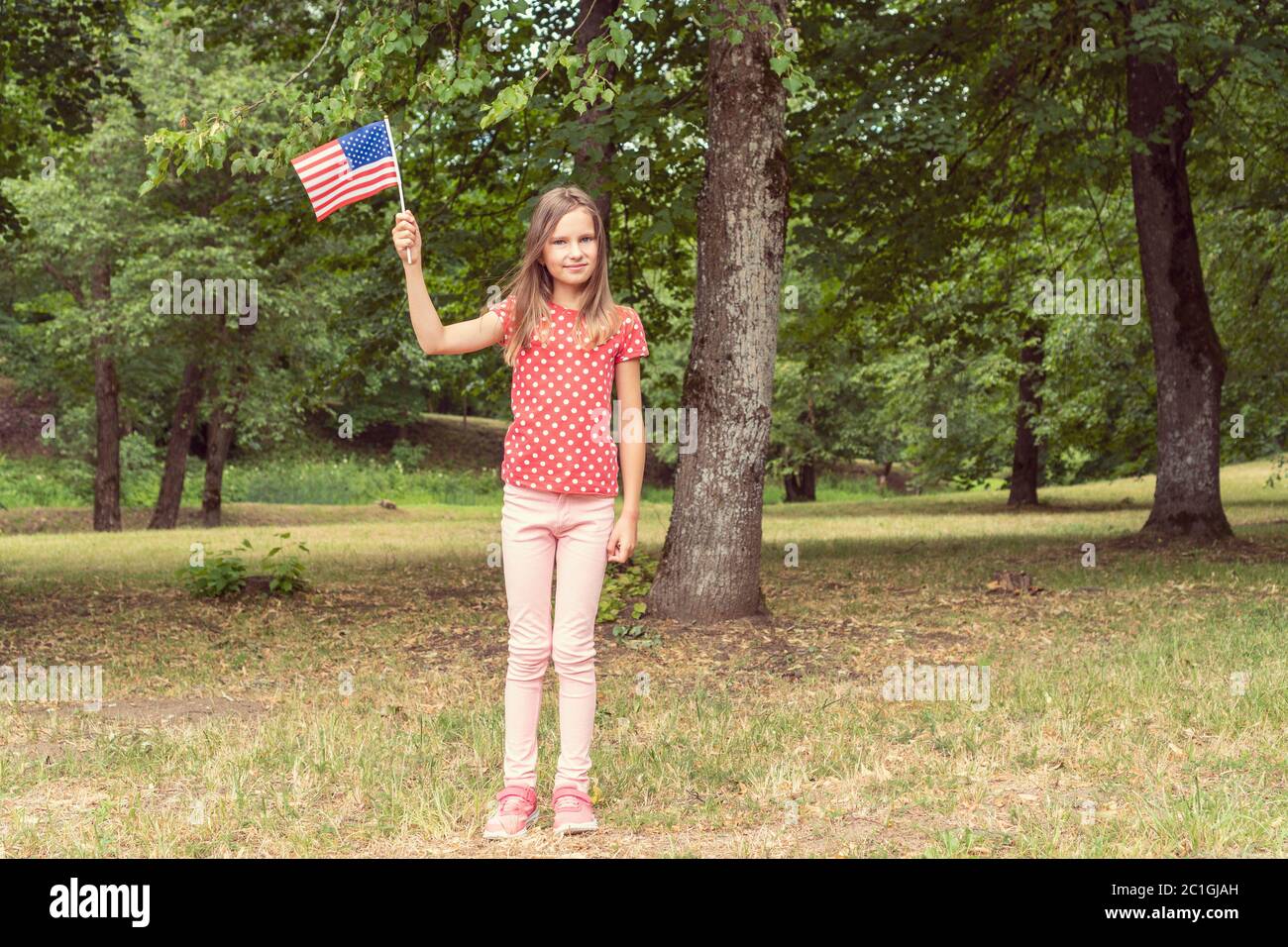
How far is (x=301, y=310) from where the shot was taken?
80.3ft

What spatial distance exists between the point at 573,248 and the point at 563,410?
61cm

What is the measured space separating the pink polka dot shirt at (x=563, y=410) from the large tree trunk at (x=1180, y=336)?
12.2 m

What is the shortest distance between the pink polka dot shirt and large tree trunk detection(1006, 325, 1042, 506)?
69.0 ft

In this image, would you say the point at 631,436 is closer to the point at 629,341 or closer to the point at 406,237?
the point at 629,341

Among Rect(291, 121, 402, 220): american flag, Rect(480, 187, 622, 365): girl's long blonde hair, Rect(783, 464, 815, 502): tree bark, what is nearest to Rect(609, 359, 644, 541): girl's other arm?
Rect(480, 187, 622, 365): girl's long blonde hair


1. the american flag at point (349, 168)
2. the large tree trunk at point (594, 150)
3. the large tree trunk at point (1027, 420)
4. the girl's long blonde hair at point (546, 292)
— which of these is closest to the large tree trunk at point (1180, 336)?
the large tree trunk at point (594, 150)

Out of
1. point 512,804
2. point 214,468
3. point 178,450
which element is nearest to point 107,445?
point 178,450

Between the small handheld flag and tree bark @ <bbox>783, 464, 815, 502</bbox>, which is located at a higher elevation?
the small handheld flag

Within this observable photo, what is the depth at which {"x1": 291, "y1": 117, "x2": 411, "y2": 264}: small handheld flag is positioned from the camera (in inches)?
221

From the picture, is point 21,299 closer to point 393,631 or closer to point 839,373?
point 839,373

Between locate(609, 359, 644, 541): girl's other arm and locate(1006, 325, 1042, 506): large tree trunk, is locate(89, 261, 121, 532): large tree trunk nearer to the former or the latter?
locate(1006, 325, 1042, 506): large tree trunk

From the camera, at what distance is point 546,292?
4789mm
